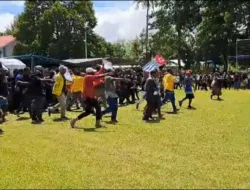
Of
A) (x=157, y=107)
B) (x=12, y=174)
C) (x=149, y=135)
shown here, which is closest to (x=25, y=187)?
Result: (x=12, y=174)

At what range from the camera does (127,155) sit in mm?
10977

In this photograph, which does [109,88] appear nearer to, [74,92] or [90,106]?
[90,106]

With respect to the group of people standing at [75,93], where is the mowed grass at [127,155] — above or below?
below

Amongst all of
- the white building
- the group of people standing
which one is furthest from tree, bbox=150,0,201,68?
the group of people standing

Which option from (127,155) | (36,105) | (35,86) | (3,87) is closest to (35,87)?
(35,86)

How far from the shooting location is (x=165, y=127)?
15.9m

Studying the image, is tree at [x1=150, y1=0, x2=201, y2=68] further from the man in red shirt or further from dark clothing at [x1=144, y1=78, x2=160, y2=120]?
the man in red shirt

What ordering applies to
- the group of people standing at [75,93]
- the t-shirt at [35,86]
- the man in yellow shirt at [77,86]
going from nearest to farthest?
the group of people standing at [75,93], the t-shirt at [35,86], the man in yellow shirt at [77,86]

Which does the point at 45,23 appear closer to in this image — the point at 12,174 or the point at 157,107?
the point at 157,107

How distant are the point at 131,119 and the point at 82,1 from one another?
5916cm

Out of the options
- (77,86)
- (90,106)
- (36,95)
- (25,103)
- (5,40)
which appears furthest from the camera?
(5,40)

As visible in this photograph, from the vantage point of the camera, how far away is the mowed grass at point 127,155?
8.73 metres

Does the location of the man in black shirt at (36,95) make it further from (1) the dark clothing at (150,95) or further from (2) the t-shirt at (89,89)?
(1) the dark clothing at (150,95)

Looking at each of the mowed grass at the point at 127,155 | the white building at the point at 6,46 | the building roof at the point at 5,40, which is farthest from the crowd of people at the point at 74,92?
the building roof at the point at 5,40
